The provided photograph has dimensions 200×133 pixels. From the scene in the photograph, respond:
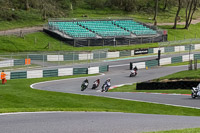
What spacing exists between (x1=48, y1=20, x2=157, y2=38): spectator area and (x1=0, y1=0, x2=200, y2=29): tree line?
4495 millimetres

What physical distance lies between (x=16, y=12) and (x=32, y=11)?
13.5 feet

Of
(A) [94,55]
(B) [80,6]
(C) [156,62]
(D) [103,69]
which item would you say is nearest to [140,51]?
(C) [156,62]

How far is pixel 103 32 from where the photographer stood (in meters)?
58.7

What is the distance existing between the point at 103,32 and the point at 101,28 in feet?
9.87

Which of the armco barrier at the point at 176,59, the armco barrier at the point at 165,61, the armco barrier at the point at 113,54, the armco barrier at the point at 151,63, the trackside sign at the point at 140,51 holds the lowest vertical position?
the armco barrier at the point at 151,63

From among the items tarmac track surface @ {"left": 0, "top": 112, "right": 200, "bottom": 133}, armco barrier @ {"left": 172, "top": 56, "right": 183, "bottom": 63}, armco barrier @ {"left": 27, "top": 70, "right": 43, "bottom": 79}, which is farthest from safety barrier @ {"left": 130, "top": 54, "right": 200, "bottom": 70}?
tarmac track surface @ {"left": 0, "top": 112, "right": 200, "bottom": 133}

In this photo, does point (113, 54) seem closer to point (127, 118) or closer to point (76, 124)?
point (127, 118)

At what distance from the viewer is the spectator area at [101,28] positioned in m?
56.6

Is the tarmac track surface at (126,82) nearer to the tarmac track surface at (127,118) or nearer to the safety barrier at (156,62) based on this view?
the tarmac track surface at (127,118)

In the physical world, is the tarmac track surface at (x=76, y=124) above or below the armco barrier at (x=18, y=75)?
below

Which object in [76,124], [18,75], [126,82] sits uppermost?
[18,75]

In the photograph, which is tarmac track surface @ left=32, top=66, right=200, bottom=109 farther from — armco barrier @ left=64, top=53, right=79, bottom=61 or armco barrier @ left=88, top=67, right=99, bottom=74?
armco barrier @ left=64, top=53, right=79, bottom=61

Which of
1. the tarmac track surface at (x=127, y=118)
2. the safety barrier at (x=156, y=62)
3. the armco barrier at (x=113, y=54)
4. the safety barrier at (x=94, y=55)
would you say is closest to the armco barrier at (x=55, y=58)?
the safety barrier at (x=94, y=55)

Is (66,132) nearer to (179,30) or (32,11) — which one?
(32,11)
